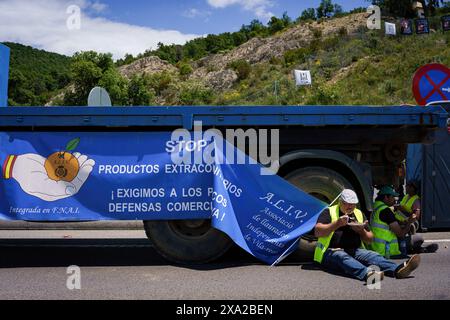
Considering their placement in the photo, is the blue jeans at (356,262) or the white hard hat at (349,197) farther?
the white hard hat at (349,197)

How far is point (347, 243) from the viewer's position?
5.94m

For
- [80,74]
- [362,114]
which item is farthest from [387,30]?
[362,114]

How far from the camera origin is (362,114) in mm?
6223

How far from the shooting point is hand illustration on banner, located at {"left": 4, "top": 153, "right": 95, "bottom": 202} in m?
6.13

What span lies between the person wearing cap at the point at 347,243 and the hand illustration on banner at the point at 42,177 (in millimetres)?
3104

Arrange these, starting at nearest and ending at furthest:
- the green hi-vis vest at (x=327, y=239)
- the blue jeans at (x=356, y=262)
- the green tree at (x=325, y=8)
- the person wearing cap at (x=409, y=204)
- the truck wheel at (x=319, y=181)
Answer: the blue jeans at (x=356, y=262) → the green hi-vis vest at (x=327, y=239) → the truck wheel at (x=319, y=181) → the person wearing cap at (x=409, y=204) → the green tree at (x=325, y=8)

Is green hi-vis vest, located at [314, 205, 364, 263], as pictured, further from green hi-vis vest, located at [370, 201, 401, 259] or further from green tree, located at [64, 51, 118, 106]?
green tree, located at [64, 51, 118, 106]

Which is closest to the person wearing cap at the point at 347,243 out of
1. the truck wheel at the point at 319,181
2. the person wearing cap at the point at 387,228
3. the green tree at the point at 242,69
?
the truck wheel at the point at 319,181

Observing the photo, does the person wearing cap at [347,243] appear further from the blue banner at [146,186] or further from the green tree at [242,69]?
the green tree at [242,69]

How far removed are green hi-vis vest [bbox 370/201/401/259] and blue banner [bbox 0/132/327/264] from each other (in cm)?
91

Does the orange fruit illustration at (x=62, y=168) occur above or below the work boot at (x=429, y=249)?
above

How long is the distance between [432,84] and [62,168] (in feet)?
21.8

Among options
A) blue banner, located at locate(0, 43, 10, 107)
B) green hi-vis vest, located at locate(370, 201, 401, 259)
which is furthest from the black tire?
blue banner, located at locate(0, 43, 10, 107)

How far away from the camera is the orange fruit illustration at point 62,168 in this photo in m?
6.16
